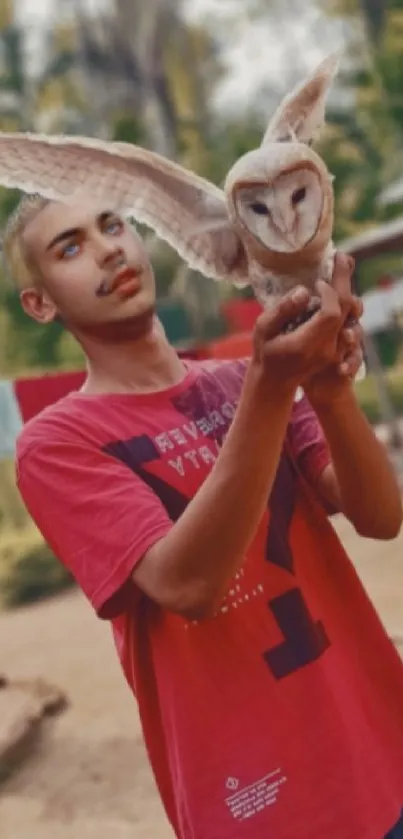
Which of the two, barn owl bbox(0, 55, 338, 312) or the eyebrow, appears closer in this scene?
barn owl bbox(0, 55, 338, 312)

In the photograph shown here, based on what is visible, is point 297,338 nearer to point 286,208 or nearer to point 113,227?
A: point 286,208

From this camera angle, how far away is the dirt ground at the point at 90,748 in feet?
8.10

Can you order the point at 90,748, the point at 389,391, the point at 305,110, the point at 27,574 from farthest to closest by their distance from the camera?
the point at 389,391
the point at 27,574
the point at 90,748
the point at 305,110

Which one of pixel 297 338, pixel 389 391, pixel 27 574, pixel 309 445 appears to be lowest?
pixel 389 391

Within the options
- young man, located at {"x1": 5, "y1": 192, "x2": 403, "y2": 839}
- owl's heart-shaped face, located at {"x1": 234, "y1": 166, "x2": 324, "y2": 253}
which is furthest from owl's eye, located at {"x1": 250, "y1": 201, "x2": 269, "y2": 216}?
young man, located at {"x1": 5, "y1": 192, "x2": 403, "y2": 839}

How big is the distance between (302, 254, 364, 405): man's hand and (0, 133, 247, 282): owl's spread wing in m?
0.11

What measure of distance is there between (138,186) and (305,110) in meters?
0.15

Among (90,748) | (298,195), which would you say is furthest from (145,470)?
(90,748)

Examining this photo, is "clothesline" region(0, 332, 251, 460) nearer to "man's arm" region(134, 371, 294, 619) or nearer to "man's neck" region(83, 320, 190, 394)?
"man's neck" region(83, 320, 190, 394)

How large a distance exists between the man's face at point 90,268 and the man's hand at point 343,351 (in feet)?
0.59

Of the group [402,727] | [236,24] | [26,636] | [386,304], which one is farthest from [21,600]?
[236,24]

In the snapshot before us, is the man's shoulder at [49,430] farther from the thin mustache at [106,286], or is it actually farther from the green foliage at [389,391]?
the green foliage at [389,391]

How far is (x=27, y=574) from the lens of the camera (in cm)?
623

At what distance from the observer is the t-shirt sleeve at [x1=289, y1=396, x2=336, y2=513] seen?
2.93 feet
